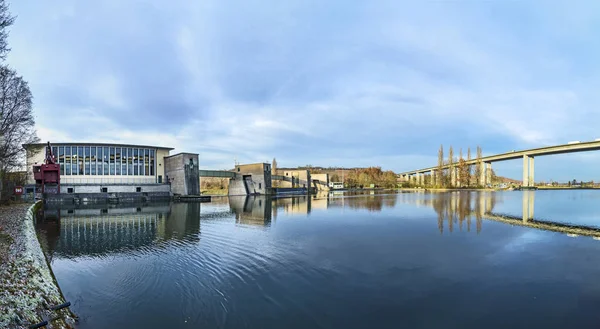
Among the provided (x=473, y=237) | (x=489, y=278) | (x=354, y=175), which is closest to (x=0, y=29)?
(x=489, y=278)

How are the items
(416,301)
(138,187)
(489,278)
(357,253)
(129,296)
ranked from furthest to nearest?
(138,187), (357,253), (489,278), (129,296), (416,301)

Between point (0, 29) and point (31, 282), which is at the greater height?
point (0, 29)

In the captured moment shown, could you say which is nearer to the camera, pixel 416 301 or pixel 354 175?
pixel 416 301

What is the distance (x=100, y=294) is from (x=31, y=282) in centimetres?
156

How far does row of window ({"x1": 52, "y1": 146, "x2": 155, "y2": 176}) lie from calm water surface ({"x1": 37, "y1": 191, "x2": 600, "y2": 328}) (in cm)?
4114

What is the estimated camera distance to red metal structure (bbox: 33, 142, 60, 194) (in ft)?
148

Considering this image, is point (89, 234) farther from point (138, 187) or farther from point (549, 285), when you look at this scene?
point (138, 187)

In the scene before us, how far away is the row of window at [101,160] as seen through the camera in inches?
2048

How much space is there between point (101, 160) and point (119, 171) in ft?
10.8

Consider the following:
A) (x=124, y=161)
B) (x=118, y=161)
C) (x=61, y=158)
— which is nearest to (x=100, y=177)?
(x=118, y=161)

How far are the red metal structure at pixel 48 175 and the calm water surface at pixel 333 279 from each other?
35.4 m

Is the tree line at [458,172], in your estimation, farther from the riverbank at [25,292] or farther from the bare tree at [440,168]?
the riverbank at [25,292]

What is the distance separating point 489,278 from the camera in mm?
9500

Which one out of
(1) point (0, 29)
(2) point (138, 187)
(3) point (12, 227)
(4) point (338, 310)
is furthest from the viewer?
(2) point (138, 187)
